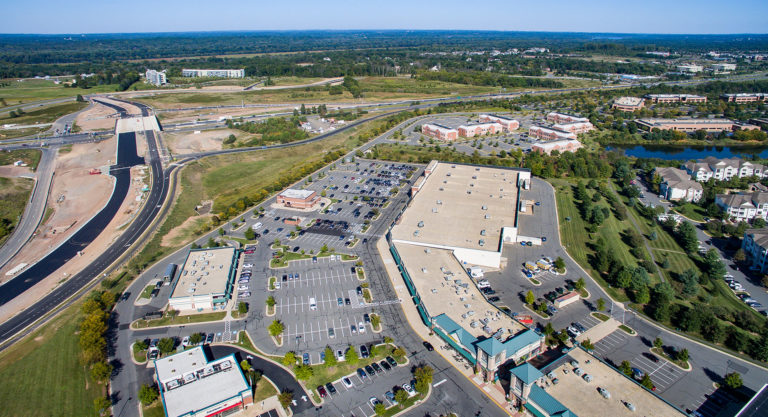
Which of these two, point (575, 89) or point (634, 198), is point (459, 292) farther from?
point (575, 89)

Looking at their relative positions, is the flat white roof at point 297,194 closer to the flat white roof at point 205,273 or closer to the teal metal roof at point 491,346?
the flat white roof at point 205,273

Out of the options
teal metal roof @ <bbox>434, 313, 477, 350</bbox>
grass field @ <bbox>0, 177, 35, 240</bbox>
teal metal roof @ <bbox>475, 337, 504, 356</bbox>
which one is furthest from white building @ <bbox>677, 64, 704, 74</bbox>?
grass field @ <bbox>0, 177, 35, 240</bbox>

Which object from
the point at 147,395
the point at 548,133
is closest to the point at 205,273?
the point at 147,395

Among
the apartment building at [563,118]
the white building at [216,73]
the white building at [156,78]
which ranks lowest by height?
the apartment building at [563,118]

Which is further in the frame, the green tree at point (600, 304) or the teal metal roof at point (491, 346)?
the green tree at point (600, 304)

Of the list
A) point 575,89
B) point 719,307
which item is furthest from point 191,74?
point 719,307

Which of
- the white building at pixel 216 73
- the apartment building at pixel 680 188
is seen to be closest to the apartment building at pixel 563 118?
the apartment building at pixel 680 188

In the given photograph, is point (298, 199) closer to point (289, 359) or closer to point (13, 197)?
point (289, 359)
